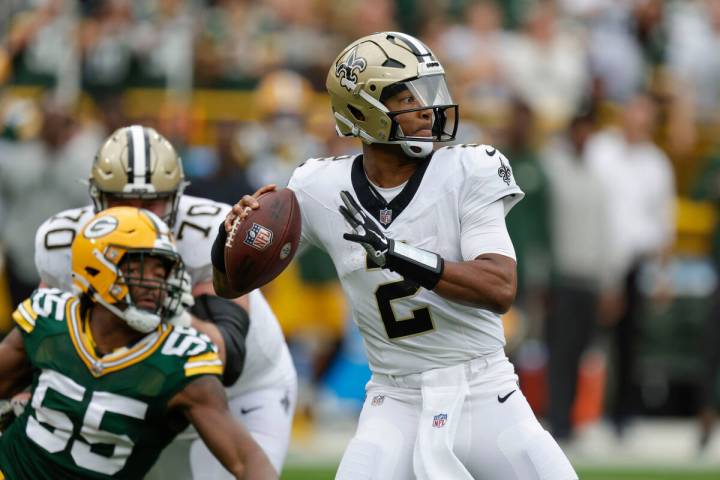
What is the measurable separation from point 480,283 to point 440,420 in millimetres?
437

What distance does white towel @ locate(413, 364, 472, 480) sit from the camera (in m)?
4.19

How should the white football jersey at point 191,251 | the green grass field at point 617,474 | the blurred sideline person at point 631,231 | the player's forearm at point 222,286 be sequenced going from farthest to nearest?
1. the blurred sideline person at point 631,231
2. the green grass field at point 617,474
3. the white football jersey at point 191,251
4. the player's forearm at point 222,286

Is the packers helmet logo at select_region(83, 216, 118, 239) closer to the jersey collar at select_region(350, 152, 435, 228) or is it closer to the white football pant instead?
the jersey collar at select_region(350, 152, 435, 228)

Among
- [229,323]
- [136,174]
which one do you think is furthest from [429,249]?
[136,174]

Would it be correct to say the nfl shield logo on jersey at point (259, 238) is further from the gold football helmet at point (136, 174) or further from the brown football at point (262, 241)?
the gold football helmet at point (136, 174)

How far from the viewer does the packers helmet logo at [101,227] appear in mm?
4453

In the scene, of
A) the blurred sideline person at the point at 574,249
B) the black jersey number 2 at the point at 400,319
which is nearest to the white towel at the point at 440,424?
the black jersey number 2 at the point at 400,319

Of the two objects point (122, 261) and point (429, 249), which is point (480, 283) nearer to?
point (429, 249)

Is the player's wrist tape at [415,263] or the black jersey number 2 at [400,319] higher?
the player's wrist tape at [415,263]

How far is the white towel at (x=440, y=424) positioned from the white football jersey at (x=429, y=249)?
48 mm

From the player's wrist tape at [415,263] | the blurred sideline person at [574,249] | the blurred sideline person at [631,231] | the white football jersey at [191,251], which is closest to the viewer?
the player's wrist tape at [415,263]

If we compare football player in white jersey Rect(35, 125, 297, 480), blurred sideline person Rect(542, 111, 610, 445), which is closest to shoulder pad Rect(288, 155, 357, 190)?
football player in white jersey Rect(35, 125, 297, 480)

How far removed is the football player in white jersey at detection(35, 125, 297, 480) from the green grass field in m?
2.60

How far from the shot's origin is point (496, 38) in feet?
40.0
